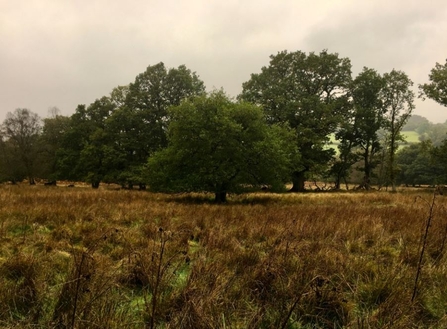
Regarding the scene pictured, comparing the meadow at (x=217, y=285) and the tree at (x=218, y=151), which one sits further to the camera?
the tree at (x=218, y=151)

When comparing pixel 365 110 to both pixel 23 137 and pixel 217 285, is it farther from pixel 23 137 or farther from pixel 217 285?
pixel 23 137

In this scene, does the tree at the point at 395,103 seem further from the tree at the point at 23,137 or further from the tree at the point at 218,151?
the tree at the point at 23,137

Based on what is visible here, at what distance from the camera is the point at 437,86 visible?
27.7 m

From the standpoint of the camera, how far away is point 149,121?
32.7m

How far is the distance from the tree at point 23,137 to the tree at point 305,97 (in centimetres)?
2785

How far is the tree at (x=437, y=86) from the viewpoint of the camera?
2719 centimetres

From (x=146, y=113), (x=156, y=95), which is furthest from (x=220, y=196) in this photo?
(x=156, y=95)

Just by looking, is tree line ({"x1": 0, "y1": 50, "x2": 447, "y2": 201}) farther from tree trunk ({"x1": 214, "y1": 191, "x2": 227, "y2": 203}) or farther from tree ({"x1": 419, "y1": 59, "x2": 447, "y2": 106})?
tree trunk ({"x1": 214, "y1": 191, "x2": 227, "y2": 203})

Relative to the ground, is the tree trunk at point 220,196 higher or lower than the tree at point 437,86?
lower

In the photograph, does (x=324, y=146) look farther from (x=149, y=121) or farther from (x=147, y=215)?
(x=147, y=215)

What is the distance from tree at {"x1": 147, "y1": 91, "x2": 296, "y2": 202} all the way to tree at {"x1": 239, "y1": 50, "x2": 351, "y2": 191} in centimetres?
1343

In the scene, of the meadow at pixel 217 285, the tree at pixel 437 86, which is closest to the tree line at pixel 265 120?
the tree at pixel 437 86

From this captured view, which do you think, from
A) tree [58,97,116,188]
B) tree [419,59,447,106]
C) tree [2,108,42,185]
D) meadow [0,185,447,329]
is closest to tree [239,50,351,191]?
tree [419,59,447,106]

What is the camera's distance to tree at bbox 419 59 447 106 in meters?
27.2
